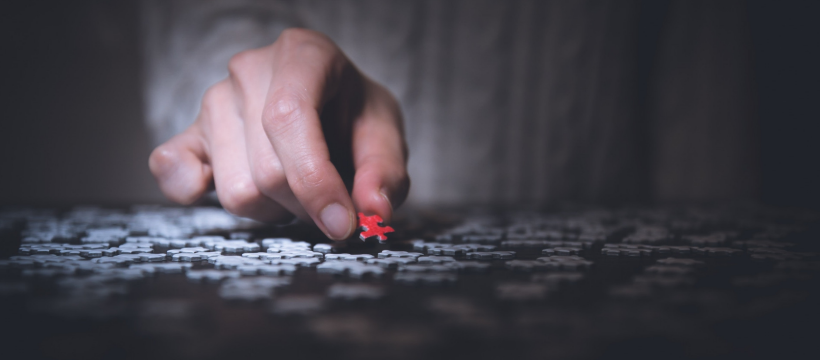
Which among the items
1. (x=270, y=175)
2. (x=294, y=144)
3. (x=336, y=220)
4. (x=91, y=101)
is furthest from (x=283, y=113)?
(x=91, y=101)

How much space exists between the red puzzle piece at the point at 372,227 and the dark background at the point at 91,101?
289 centimetres

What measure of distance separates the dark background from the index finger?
270 centimetres

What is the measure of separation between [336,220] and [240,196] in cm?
42

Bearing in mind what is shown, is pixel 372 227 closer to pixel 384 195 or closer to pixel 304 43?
pixel 384 195

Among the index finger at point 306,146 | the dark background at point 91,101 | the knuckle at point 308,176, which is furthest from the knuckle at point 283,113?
the dark background at point 91,101

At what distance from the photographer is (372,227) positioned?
Result: 43.3 inches

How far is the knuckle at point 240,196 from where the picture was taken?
51.0 inches

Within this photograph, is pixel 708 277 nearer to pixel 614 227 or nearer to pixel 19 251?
pixel 614 227

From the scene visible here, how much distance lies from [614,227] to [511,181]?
6.74 ft

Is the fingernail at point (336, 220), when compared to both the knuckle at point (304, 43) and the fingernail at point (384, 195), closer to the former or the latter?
the fingernail at point (384, 195)

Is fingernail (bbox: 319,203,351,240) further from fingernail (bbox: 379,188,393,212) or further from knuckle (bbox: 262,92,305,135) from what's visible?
knuckle (bbox: 262,92,305,135)

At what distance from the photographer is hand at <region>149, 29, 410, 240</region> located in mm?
1086

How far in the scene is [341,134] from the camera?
142cm

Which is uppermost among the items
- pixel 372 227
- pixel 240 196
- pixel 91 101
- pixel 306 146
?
pixel 91 101
